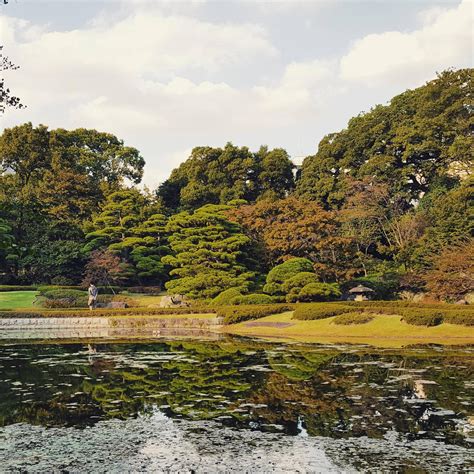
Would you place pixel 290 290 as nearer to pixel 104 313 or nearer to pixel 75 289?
pixel 104 313

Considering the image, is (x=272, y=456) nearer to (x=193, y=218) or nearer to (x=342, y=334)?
(x=342, y=334)

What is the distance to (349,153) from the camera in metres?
49.6

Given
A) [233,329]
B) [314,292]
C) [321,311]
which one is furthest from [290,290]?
[321,311]

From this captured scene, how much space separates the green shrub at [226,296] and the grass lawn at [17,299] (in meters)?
12.8

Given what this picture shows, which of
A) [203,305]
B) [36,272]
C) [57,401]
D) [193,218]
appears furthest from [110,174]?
[57,401]

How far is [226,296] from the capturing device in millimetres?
32406

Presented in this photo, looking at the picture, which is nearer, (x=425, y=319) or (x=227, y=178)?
(x=425, y=319)

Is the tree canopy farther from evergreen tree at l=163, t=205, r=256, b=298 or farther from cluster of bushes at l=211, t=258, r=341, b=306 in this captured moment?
cluster of bushes at l=211, t=258, r=341, b=306

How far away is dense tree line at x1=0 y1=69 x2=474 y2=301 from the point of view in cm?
3588

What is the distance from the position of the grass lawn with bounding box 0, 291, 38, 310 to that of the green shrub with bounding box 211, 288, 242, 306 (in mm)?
12773

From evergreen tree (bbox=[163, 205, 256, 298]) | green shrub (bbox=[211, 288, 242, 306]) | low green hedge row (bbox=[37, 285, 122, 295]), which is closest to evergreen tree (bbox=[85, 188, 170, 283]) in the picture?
low green hedge row (bbox=[37, 285, 122, 295])

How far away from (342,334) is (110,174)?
44.0 m

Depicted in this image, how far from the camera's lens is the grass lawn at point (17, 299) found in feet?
120

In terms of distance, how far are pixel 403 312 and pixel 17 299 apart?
83.9ft
